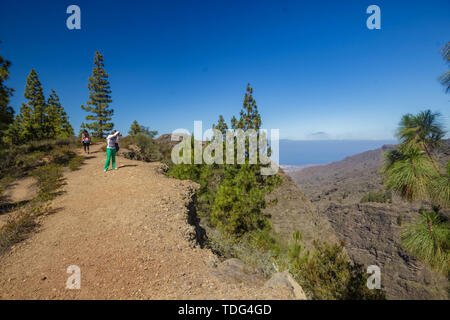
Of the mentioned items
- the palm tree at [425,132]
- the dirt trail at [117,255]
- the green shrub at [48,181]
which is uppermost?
the palm tree at [425,132]

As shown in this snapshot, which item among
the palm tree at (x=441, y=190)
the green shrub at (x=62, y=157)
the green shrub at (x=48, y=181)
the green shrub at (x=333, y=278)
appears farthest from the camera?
the green shrub at (x=62, y=157)

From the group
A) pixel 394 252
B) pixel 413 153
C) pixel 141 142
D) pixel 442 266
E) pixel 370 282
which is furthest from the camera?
pixel 394 252

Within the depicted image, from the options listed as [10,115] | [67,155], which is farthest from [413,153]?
[67,155]

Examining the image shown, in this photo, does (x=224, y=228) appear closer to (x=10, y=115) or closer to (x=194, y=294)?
(x=194, y=294)

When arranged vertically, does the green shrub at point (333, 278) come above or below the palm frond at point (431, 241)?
below

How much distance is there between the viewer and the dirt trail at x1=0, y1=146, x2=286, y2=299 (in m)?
3.48

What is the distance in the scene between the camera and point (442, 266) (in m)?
4.43

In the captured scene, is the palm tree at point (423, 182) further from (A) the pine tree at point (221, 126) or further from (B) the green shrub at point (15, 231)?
(A) the pine tree at point (221, 126)

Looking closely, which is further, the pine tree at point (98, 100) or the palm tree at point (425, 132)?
the pine tree at point (98, 100)

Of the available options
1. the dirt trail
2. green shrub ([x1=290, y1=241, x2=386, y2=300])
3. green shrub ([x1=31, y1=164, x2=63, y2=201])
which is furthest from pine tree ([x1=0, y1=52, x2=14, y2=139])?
green shrub ([x1=290, y1=241, x2=386, y2=300])

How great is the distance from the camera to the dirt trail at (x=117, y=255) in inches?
137

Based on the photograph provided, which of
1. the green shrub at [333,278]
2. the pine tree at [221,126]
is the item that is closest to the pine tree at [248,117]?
the pine tree at [221,126]
